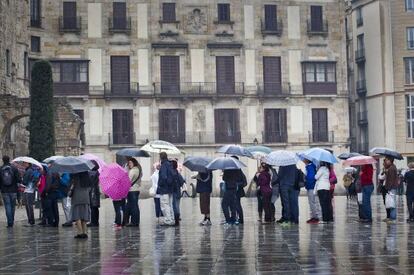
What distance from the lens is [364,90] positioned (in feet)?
192

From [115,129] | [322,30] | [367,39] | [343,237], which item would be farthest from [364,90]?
[343,237]

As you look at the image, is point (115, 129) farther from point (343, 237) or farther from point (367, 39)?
point (343, 237)

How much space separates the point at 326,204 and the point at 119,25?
109 ft

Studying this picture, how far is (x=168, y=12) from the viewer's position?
51281 mm

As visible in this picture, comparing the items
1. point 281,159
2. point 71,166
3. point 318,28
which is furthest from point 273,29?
point 71,166

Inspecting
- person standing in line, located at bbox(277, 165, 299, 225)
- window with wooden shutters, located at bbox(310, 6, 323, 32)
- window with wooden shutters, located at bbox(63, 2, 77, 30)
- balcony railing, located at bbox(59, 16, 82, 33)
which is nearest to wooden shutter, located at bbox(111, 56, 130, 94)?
balcony railing, located at bbox(59, 16, 82, 33)

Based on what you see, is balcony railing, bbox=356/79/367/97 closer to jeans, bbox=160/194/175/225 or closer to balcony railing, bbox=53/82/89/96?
balcony railing, bbox=53/82/89/96

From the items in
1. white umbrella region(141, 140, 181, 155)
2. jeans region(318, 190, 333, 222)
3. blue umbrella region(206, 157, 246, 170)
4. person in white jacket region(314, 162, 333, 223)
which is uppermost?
white umbrella region(141, 140, 181, 155)

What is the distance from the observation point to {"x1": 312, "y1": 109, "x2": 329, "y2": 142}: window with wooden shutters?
5199 centimetres

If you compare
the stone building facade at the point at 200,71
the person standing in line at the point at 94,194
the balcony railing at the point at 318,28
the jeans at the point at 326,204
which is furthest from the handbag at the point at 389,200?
the balcony railing at the point at 318,28

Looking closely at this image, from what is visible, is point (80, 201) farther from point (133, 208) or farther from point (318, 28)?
point (318, 28)

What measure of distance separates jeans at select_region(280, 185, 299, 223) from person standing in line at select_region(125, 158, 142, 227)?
3.44m

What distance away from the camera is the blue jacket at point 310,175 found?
19.6 metres

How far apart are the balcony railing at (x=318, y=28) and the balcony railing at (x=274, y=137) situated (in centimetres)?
712
